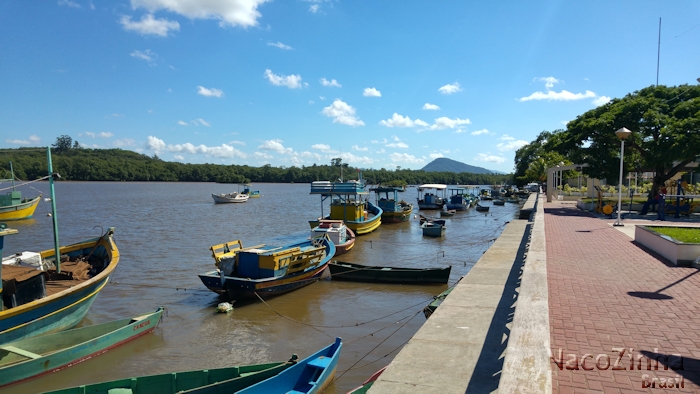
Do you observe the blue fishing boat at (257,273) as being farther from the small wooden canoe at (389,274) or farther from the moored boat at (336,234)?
the moored boat at (336,234)

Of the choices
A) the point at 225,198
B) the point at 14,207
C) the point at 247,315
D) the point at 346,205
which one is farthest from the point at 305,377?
the point at 225,198

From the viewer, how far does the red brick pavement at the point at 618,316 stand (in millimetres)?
4602

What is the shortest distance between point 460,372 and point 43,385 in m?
8.38

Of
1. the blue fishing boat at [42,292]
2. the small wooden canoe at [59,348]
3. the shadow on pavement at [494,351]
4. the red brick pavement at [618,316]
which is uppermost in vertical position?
the red brick pavement at [618,316]

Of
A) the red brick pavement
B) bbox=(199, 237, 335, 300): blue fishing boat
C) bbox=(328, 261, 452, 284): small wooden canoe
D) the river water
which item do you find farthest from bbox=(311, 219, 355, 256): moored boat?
the red brick pavement

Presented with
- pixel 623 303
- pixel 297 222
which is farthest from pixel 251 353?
pixel 297 222

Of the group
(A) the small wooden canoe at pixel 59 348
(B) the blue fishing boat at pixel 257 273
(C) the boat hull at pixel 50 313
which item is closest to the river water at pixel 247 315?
(A) the small wooden canoe at pixel 59 348

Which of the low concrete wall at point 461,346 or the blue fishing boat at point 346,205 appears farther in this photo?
the blue fishing boat at point 346,205

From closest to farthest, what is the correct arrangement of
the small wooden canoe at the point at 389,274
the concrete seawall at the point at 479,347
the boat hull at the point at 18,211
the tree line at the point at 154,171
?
the concrete seawall at the point at 479,347 < the small wooden canoe at the point at 389,274 < the boat hull at the point at 18,211 < the tree line at the point at 154,171

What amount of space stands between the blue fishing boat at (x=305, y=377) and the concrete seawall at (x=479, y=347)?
1940 millimetres

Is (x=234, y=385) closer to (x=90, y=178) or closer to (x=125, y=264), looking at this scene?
(x=125, y=264)

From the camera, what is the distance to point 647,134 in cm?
2345

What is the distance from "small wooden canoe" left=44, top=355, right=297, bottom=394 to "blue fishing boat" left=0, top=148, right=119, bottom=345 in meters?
3.77

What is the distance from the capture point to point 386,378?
527 cm
